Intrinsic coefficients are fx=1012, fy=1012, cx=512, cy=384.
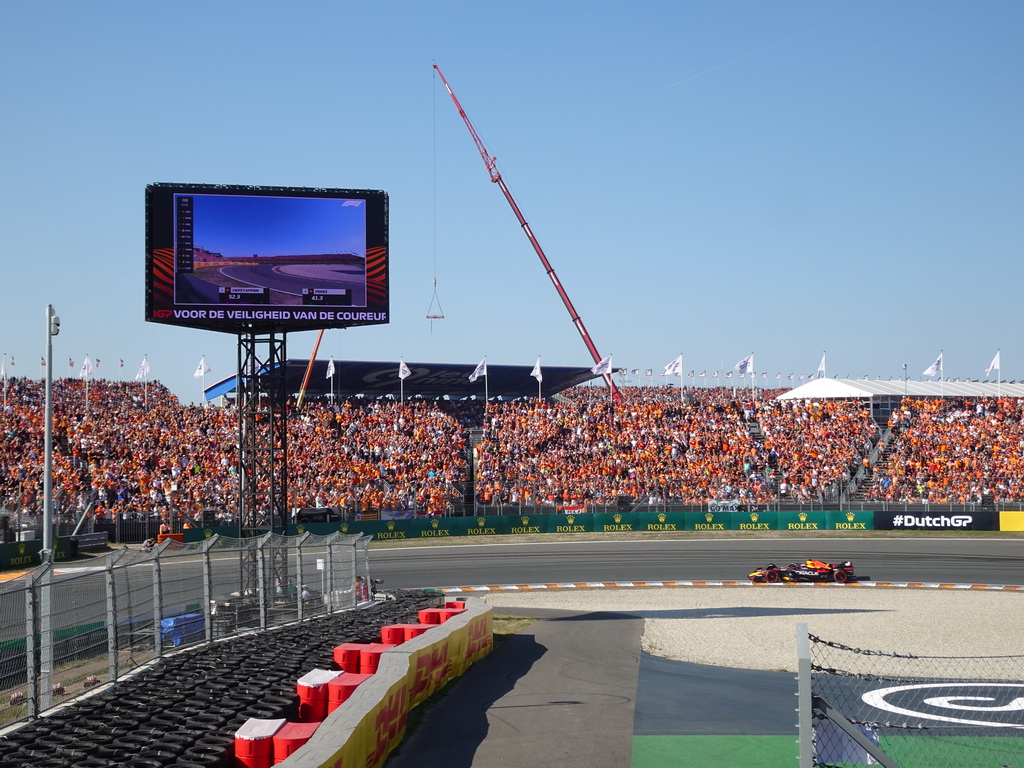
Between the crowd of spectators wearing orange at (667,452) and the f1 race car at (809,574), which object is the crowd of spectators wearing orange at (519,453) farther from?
the f1 race car at (809,574)

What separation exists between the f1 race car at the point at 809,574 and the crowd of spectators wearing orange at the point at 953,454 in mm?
20711

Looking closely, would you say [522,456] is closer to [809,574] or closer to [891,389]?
[809,574]

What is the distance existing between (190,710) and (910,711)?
32.8ft

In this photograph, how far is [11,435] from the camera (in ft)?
157

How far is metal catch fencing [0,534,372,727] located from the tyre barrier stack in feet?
1.18

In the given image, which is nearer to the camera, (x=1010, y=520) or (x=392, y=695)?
(x=392, y=695)

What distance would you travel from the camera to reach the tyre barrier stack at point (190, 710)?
8836mm

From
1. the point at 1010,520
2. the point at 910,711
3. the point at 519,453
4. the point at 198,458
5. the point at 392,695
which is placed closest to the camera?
the point at 392,695

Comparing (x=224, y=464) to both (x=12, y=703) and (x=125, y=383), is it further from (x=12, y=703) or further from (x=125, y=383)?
(x=12, y=703)

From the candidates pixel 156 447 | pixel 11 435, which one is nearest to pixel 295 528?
pixel 156 447

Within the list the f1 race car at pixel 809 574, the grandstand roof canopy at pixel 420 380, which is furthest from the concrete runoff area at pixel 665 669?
the grandstand roof canopy at pixel 420 380

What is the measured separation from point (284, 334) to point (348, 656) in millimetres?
12133

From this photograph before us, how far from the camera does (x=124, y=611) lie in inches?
517

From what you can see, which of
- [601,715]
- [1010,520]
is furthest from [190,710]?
[1010,520]
